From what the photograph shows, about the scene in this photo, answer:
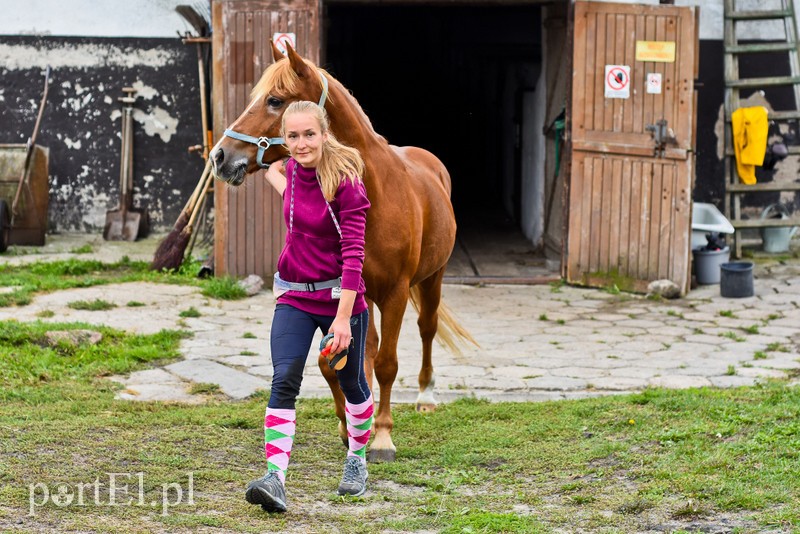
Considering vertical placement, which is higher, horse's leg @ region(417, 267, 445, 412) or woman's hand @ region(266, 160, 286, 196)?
woman's hand @ region(266, 160, 286, 196)

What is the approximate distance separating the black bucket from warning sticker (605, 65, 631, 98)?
1900 mm

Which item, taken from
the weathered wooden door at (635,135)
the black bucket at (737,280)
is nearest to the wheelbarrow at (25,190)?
the weathered wooden door at (635,135)

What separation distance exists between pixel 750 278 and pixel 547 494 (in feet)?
19.6

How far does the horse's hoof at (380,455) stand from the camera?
5355mm

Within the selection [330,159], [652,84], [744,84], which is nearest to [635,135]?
[652,84]

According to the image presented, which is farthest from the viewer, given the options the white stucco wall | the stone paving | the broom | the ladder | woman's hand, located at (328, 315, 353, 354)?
the white stucco wall

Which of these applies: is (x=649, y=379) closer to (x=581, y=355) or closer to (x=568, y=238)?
(x=581, y=355)

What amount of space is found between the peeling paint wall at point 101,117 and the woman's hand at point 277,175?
8.26m

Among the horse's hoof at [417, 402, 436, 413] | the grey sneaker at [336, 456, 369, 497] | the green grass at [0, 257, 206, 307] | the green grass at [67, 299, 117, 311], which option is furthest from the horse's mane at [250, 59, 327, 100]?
the green grass at [0, 257, 206, 307]

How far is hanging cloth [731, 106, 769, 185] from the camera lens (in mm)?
11711

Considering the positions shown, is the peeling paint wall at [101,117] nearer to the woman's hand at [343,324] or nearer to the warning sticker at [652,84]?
the warning sticker at [652,84]

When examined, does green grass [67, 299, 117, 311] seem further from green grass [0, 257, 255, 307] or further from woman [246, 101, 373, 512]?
woman [246, 101, 373, 512]

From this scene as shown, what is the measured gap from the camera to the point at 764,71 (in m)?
12.8

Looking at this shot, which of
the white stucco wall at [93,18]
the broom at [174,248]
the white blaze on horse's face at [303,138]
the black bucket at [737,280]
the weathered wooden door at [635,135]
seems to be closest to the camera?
the white blaze on horse's face at [303,138]
